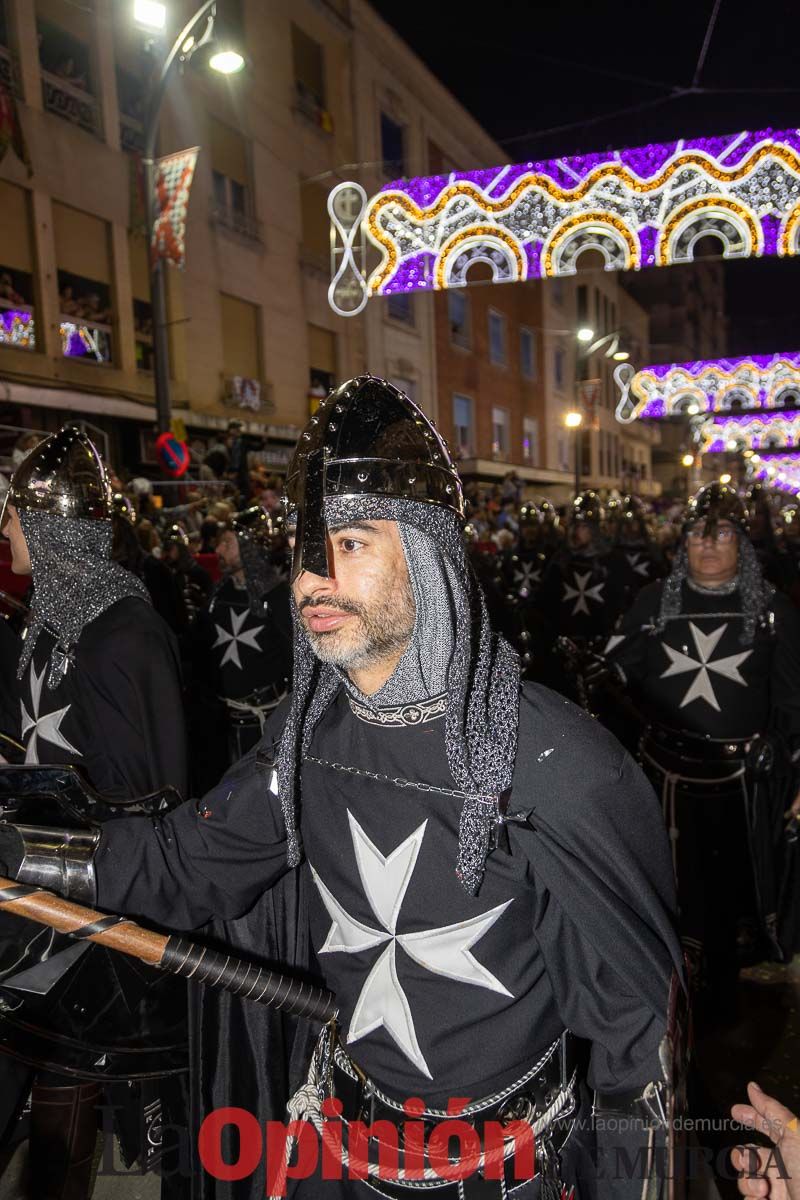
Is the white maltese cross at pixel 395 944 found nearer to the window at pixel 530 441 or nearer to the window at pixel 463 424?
the window at pixel 463 424

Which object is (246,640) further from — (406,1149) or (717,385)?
(717,385)

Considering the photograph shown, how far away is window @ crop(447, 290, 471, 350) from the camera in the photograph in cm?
2523

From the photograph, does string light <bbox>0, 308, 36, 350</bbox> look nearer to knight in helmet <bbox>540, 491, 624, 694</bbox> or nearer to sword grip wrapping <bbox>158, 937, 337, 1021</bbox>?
knight in helmet <bbox>540, 491, 624, 694</bbox>

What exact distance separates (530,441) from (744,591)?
27899mm

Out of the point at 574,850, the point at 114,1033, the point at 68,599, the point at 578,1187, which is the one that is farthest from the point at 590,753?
the point at 68,599

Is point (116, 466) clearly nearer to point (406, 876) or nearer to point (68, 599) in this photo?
point (68, 599)

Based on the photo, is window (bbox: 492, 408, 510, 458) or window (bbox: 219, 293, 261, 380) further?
window (bbox: 492, 408, 510, 458)

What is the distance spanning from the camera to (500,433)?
28.7 m

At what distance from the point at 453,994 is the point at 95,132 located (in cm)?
1482

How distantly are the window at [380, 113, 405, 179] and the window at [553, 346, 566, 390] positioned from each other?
503 inches

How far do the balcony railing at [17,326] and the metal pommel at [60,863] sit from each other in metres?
11.3

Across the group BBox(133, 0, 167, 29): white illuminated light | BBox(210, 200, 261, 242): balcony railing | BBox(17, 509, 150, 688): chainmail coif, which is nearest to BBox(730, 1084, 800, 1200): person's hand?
BBox(17, 509, 150, 688): chainmail coif

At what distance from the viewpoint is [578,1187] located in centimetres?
158

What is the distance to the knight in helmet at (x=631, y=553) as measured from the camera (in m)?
8.60
